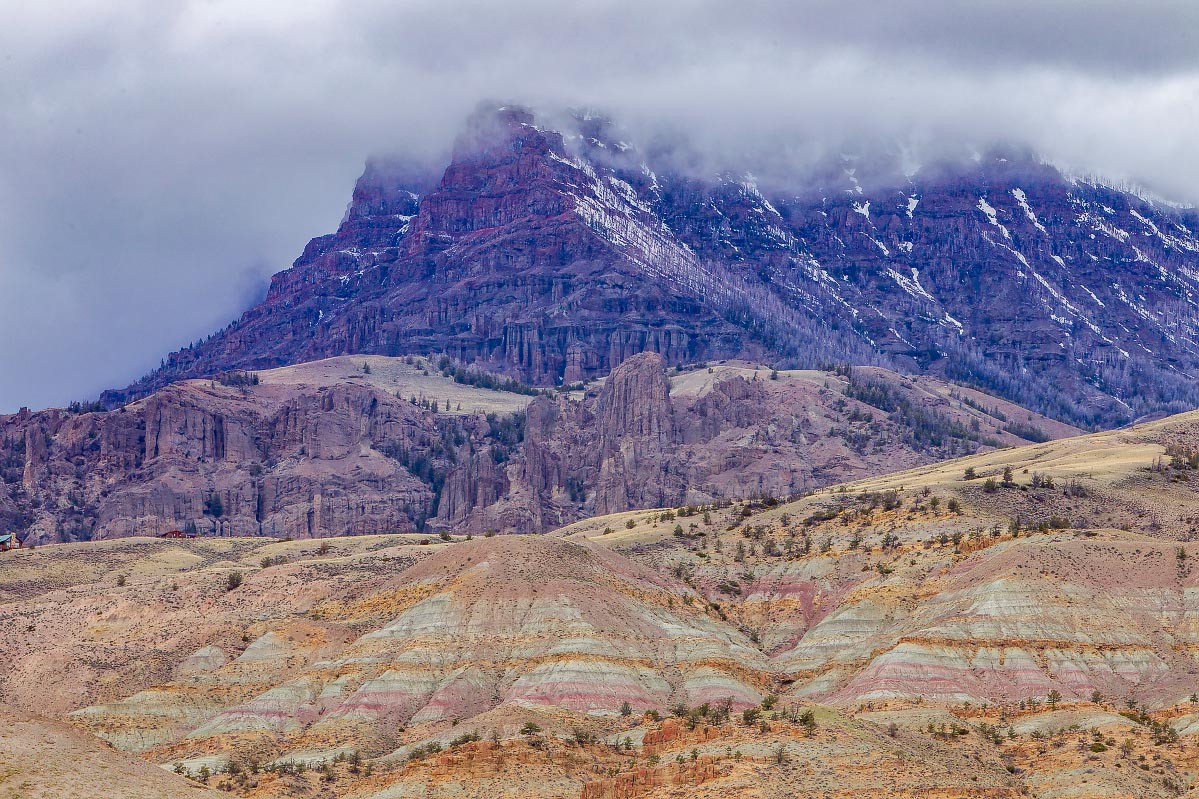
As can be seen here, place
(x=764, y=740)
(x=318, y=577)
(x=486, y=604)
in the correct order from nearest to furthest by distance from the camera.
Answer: (x=764, y=740)
(x=486, y=604)
(x=318, y=577)

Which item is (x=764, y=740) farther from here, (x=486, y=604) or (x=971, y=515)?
(x=971, y=515)

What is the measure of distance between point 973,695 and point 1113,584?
21.7m

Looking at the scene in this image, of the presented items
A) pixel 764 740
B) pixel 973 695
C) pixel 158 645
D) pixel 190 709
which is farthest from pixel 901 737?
pixel 158 645

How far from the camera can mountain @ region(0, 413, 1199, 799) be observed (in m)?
116

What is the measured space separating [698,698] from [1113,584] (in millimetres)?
34555

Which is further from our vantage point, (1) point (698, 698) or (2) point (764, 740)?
(1) point (698, 698)

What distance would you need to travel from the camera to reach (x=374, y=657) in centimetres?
15188

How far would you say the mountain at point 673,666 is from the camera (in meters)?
116

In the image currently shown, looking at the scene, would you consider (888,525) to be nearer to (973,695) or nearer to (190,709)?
(973,695)

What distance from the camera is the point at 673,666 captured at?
152m

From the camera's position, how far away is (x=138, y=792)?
3573 inches

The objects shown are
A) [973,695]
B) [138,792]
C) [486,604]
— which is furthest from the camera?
[486,604]

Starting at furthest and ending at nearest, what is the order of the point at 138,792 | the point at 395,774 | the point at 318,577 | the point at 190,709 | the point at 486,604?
the point at 318,577 < the point at 486,604 < the point at 190,709 < the point at 395,774 < the point at 138,792

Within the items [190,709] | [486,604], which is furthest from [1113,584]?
[190,709]
